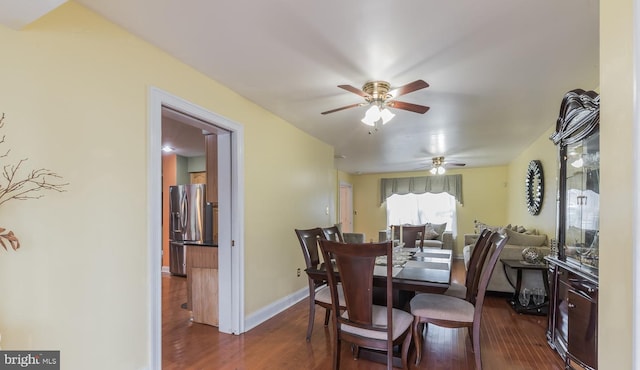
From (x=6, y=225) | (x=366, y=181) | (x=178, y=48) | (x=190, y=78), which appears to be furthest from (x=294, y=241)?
(x=366, y=181)

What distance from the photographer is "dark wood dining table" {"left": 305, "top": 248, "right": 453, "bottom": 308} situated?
2117 mm

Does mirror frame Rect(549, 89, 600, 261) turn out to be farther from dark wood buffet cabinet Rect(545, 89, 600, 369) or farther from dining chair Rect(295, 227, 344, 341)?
dining chair Rect(295, 227, 344, 341)

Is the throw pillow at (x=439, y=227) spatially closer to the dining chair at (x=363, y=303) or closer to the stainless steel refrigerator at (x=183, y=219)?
the stainless steel refrigerator at (x=183, y=219)

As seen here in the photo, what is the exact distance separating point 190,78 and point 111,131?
83cm

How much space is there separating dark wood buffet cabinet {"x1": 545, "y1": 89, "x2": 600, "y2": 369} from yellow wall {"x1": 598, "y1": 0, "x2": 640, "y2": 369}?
1.40 meters

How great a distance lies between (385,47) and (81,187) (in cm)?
208

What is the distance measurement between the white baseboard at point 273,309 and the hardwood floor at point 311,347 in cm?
6

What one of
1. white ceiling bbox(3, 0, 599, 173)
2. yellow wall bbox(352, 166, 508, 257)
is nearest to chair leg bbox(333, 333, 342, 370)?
white ceiling bbox(3, 0, 599, 173)

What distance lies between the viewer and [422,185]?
8680mm

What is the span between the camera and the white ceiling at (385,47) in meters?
1.69

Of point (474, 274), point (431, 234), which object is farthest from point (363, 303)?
point (431, 234)

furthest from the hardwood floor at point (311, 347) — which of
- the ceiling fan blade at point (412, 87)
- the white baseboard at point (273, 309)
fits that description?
Answer: the ceiling fan blade at point (412, 87)

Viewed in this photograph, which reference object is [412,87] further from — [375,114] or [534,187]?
[534,187]

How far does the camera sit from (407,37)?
77.1 inches
